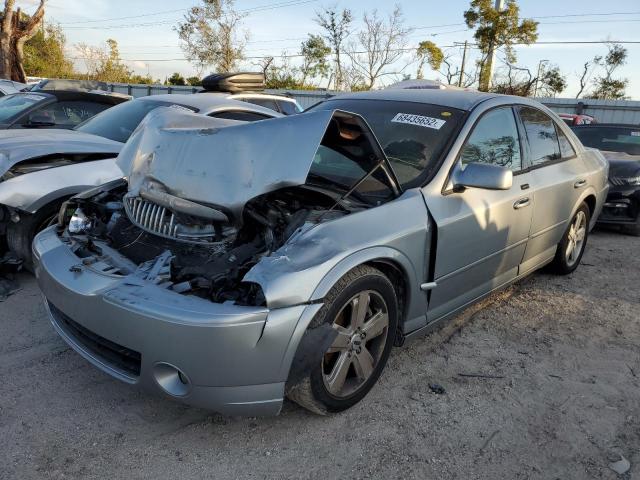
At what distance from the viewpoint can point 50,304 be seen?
2.94m

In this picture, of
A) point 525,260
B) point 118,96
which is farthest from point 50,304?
point 118,96

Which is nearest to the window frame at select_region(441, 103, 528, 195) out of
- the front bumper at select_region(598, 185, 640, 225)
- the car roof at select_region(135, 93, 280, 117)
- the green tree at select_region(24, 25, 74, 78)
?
the car roof at select_region(135, 93, 280, 117)

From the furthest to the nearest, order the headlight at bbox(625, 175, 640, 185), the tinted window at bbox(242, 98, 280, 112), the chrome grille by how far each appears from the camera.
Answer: the tinted window at bbox(242, 98, 280, 112), the headlight at bbox(625, 175, 640, 185), the chrome grille

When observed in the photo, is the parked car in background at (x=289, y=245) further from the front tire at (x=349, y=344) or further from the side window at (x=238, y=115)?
the side window at (x=238, y=115)

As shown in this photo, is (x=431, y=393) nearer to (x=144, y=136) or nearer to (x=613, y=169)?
(x=144, y=136)

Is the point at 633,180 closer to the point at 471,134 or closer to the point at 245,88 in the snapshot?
the point at 471,134

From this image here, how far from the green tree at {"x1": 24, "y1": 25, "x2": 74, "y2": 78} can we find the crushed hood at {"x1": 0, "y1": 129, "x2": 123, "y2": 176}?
142 feet

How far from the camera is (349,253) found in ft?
8.25

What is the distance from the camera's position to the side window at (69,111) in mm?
6480

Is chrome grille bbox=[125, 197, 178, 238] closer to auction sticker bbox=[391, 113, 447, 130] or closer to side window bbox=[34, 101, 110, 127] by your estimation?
auction sticker bbox=[391, 113, 447, 130]

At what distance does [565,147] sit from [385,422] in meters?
3.16

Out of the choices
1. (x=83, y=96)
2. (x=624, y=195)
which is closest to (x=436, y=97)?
(x=624, y=195)

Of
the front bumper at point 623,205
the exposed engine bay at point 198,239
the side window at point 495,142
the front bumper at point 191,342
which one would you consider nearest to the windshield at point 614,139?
the front bumper at point 623,205

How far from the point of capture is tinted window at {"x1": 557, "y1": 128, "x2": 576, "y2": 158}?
4.55 metres
